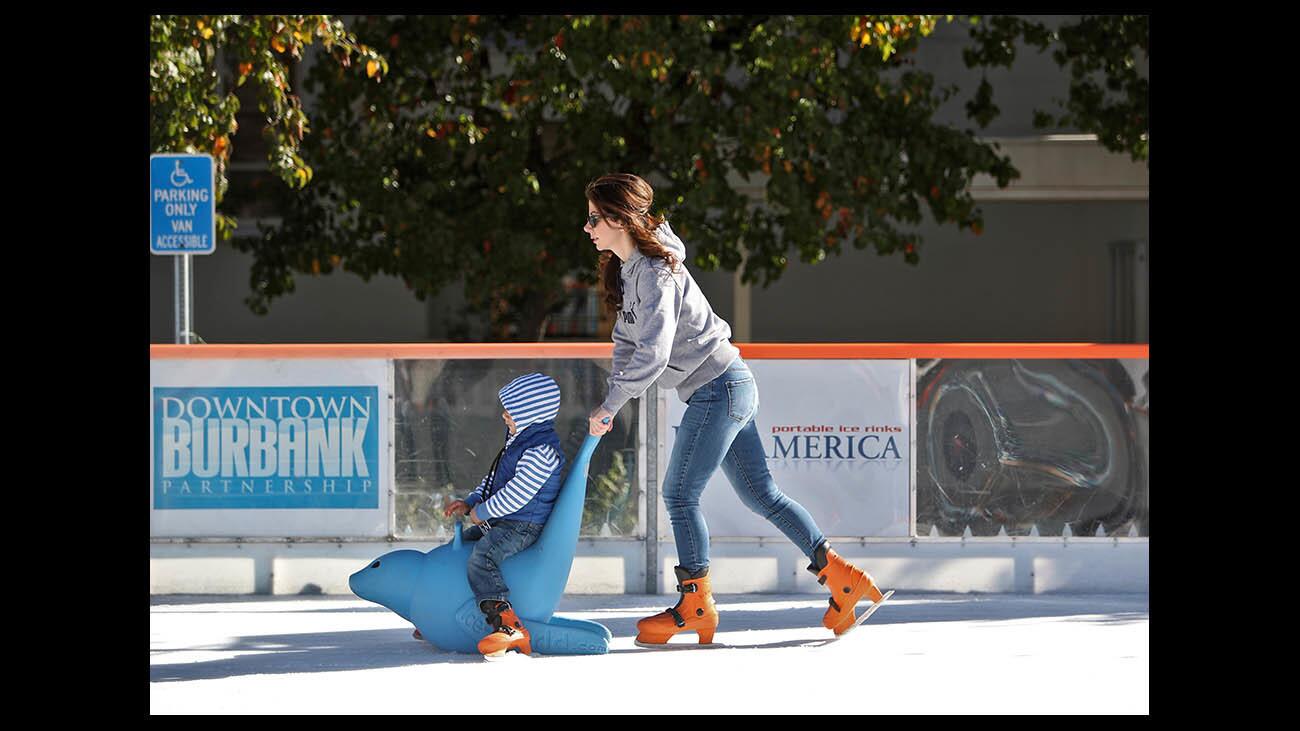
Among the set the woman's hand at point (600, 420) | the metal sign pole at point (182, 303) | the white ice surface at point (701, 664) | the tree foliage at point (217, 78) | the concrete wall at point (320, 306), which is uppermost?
the tree foliage at point (217, 78)

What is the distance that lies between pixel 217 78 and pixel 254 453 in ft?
13.0

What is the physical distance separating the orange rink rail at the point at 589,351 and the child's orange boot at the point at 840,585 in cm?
158

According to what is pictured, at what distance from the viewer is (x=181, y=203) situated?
28.3ft

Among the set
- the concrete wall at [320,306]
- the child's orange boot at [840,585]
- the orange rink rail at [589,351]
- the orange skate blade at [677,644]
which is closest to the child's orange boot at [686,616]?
the orange skate blade at [677,644]

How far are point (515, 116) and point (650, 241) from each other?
341 inches

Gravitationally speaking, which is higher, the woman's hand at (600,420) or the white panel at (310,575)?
the woman's hand at (600,420)

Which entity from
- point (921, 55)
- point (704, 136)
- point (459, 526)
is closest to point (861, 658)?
point (459, 526)

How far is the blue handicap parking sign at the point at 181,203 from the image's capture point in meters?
8.57

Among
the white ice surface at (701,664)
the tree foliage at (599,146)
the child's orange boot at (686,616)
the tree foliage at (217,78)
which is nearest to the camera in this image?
the white ice surface at (701,664)

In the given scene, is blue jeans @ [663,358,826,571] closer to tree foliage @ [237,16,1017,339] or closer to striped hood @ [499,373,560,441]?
striped hood @ [499,373,560,441]

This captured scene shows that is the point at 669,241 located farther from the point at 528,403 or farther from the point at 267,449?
the point at 267,449

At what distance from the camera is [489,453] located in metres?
7.12

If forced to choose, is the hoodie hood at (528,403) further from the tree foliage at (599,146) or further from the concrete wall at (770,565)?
the tree foliage at (599,146)

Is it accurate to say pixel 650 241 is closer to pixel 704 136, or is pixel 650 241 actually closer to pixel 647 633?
pixel 647 633
